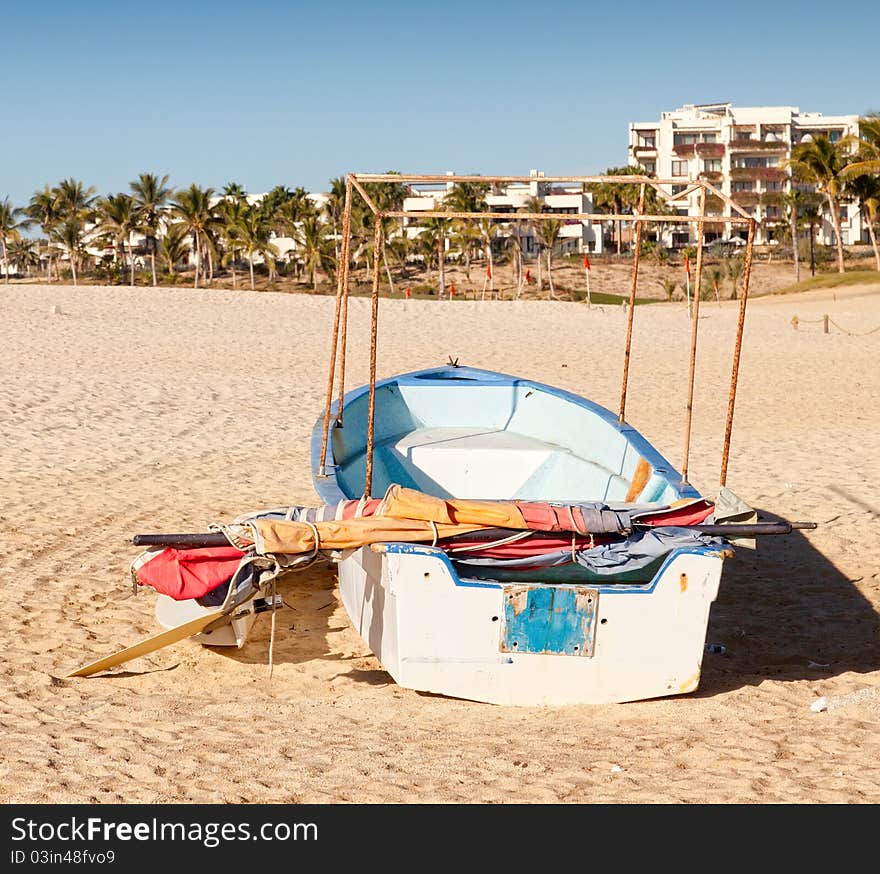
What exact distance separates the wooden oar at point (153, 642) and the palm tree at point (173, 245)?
187ft

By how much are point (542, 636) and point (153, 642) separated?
7.47 ft

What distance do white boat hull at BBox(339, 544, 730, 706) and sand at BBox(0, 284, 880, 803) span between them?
135mm

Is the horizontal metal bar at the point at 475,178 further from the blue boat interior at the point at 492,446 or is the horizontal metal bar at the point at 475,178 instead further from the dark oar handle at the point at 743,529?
the dark oar handle at the point at 743,529

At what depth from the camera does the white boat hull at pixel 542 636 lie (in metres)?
5.96

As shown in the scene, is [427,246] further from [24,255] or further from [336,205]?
[24,255]

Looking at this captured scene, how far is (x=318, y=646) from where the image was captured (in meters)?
7.59

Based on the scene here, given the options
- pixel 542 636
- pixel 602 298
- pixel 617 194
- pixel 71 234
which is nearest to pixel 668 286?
pixel 602 298

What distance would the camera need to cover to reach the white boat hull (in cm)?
596

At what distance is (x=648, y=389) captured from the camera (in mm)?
19875

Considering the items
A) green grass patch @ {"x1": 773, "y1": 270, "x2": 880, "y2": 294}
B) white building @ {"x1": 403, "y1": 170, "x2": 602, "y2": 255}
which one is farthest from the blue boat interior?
white building @ {"x1": 403, "y1": 170, "x2": 602, "y2": 255}

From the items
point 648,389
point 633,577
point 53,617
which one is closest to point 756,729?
point 633,577

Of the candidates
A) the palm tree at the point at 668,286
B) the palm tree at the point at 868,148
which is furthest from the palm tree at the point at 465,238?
the palm tree at the point at 868,148

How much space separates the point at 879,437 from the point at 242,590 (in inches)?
447
